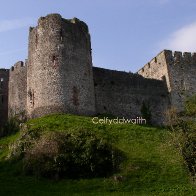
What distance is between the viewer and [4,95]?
172 ft

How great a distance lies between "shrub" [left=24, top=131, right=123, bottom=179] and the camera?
31578mm

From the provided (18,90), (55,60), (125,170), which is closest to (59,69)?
(55,60)

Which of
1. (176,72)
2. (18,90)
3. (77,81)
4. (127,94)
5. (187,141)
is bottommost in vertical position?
(187,141)

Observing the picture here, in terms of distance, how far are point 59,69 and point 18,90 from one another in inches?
311

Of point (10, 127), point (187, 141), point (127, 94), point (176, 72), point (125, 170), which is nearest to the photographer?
point (125, 170)

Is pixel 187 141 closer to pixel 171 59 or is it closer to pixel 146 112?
pixel 146 112

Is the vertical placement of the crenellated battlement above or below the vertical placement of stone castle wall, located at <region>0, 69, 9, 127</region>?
above

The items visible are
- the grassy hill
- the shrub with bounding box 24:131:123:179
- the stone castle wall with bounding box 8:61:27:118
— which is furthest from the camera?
the stone castle wall with bounding box 8:61:27:118

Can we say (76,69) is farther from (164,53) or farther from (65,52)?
(164,53)

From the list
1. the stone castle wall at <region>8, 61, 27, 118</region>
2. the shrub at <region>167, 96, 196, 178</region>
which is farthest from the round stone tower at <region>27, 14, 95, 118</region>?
→ the shrub at <region>167, 96, 196, 178</region>

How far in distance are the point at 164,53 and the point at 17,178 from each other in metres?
28.8

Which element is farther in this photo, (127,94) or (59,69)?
(127,94)

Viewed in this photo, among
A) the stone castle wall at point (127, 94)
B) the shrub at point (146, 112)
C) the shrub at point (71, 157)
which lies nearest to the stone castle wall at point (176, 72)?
the stone castle wall at point (127, 94)

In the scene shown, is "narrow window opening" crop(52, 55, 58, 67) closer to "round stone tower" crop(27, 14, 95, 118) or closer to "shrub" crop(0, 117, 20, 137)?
"round stone tower" crop(27, 14, 95, 118)
